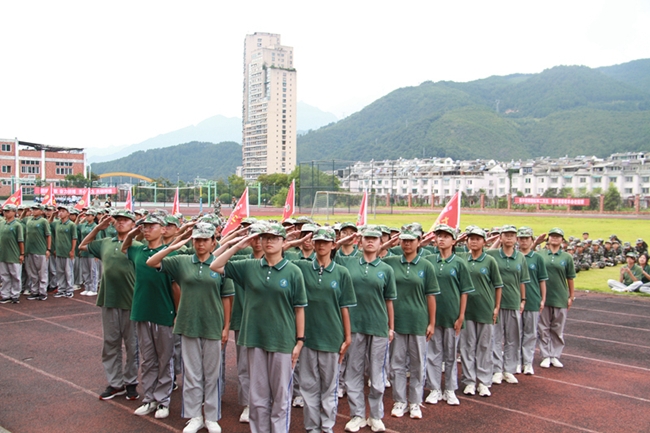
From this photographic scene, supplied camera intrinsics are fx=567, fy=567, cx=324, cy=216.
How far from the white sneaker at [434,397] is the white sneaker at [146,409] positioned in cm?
301

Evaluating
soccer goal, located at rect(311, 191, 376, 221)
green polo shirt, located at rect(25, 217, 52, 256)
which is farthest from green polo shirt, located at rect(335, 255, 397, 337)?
soccer goal, located at rect(311, 191, 376, 221)

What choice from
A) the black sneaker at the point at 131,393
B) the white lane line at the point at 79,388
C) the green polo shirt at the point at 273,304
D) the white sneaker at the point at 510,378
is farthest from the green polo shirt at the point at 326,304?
the white sneaker at the point at 510,378

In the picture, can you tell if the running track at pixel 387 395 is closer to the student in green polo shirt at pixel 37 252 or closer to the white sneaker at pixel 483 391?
the white sneaker at pixel 483 391

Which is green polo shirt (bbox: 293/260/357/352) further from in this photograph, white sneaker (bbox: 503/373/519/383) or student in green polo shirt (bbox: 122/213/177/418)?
white sneaker (bbox: 503/373/519/383)

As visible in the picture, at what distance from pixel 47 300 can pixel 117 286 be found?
667 cm

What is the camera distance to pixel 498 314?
7383 mm

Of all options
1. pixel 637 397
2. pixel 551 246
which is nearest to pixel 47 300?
pixel 551 246

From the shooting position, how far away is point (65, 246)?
12.3 metres

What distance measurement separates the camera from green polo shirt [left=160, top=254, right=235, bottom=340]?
17.7ft

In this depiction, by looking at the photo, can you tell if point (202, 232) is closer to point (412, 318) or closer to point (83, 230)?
point (412, 318)

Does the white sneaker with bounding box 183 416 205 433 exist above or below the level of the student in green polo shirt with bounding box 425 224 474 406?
below

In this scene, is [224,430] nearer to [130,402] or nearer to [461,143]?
[130,402]

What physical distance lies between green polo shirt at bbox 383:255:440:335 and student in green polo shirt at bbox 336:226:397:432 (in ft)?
1.22

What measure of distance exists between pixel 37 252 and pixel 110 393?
674 cm
